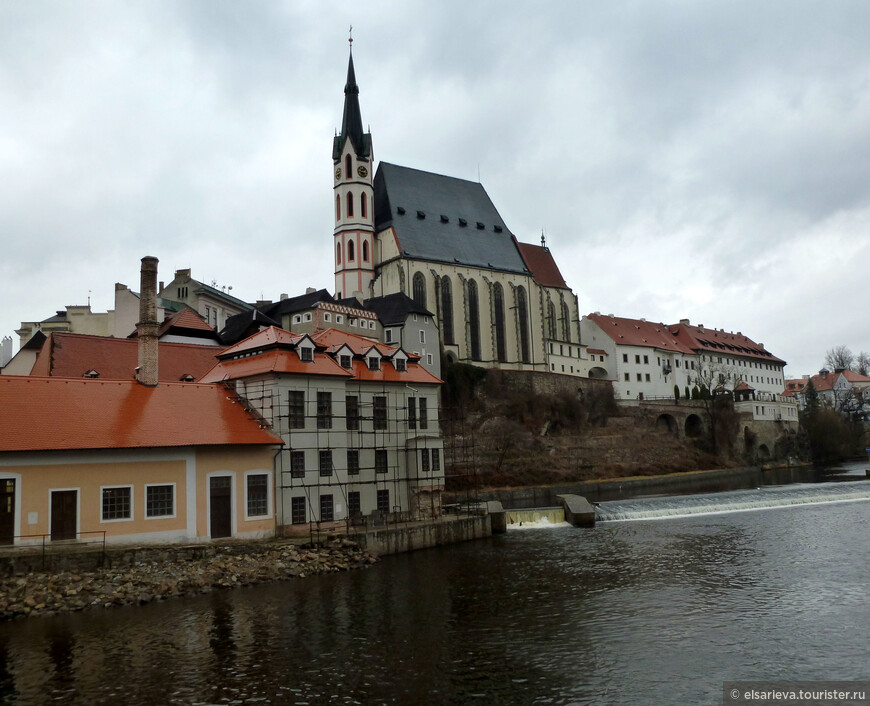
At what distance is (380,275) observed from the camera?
8694cm

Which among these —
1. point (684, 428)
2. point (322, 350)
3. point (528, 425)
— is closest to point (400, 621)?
point (322, 350)

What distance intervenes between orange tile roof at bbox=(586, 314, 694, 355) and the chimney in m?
72.5

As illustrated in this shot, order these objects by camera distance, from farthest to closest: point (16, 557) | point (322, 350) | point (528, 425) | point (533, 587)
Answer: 1. point (528, 425)
2. point (322, 350)
3. point (533, 587)
4. point (16, 557)

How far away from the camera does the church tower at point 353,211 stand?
86625mm

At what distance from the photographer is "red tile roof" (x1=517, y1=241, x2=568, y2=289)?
10062 cm

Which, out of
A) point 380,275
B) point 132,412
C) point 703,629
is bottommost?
point 703,629

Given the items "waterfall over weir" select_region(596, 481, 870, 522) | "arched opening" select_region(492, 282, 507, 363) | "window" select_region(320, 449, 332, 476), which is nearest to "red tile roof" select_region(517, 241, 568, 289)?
"arched opening" select_region(492, 282, 507, 363)

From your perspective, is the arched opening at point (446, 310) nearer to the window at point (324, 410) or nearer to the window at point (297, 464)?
the window at point (324, 410)

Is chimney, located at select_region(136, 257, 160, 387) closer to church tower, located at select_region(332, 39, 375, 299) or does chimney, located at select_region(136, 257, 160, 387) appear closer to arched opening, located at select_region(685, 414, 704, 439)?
church tower, located at select_region(332, 39, 375, 299)

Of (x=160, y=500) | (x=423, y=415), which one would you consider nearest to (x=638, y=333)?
(x=423, y=415)

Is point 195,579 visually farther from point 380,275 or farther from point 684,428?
point 684,428

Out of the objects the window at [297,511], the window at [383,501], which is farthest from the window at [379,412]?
the window at [297,511]

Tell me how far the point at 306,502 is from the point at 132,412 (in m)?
8.94

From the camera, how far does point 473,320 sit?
8981 centimetres
